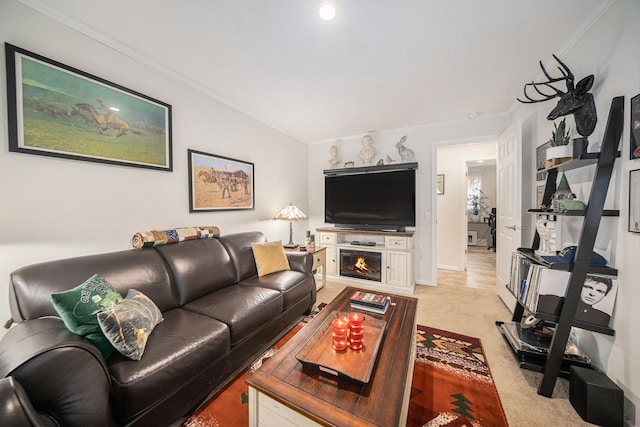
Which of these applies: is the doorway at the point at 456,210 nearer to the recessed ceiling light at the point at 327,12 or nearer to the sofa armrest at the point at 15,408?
the recessed ceiling light at the point at 327,12

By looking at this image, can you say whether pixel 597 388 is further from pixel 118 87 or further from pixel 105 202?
pixel 118 87

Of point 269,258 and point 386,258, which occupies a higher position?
point 269,258

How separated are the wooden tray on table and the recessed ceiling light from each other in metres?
2.08

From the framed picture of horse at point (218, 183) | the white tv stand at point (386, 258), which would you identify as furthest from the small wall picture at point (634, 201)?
the framed picture of horse at point (218, 183)

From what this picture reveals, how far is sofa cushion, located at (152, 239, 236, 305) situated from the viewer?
191 cm

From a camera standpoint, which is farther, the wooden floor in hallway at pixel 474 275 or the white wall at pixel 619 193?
the wooden floor in hallway at pixel 474 275

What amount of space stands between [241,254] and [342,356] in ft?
5.46

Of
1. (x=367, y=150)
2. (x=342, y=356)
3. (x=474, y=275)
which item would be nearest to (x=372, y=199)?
(x=367, y=150)

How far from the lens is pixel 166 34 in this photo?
1.75 meters

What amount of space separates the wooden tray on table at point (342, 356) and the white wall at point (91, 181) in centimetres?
181

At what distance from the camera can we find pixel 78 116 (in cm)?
166

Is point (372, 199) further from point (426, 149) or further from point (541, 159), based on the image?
point (541, 159)

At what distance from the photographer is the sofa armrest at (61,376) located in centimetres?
83

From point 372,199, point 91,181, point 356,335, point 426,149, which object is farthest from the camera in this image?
point 372,199
